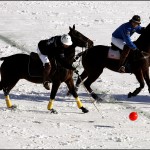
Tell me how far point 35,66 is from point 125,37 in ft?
10.2

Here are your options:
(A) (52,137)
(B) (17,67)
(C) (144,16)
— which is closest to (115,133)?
(A) (52,137)

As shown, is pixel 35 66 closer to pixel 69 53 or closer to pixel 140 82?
pixel 69 53

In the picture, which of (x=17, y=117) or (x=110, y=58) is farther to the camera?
(x=110, y=58)

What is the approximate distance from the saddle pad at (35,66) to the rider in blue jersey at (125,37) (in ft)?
9.54

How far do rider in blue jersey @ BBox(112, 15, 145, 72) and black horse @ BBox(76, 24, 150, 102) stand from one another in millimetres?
241

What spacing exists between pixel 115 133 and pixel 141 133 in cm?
69

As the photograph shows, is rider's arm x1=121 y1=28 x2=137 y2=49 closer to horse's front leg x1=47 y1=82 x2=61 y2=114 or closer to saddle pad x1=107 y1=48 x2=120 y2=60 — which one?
saddle pad x1=107 y1=48 x2=120 y2=60

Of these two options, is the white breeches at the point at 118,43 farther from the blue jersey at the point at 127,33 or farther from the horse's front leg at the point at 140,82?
the horse's front leg at the point at 140,82

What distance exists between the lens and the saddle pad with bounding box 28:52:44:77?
12727 mm

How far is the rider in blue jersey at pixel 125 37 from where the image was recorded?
45.2ft

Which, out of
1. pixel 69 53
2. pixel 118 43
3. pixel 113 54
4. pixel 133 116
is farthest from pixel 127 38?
pixel 133 116

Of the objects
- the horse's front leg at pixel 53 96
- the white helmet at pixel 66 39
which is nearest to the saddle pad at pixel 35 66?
the horse's front leg at pixel 53 96

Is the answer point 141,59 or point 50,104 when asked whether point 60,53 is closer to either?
point 50,104

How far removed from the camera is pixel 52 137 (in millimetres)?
10797
